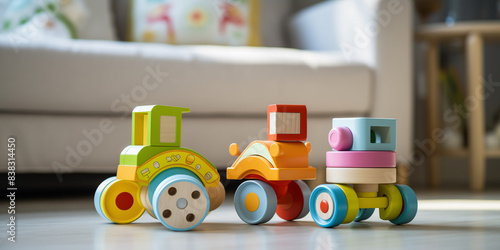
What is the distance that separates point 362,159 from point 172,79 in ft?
2.36

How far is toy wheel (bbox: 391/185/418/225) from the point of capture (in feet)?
3.49

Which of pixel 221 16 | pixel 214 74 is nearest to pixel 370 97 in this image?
pixel 214 74

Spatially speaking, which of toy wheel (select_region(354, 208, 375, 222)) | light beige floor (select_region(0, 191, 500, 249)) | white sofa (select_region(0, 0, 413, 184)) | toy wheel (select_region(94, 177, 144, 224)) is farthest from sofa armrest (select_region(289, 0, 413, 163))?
toy wheel (select_region(94, 177, 144, 224))

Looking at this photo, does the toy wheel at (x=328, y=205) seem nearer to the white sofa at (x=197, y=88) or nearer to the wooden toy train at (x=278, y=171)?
the wooden toy train at (x=278, y=171)

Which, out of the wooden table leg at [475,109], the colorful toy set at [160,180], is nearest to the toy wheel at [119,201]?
the colorful toy set at [160,180]

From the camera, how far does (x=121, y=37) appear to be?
2209mm

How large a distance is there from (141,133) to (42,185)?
1.18 metres

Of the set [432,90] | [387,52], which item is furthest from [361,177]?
[432,90]

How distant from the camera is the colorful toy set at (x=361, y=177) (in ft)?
3.35

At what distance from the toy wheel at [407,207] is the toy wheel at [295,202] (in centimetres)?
18

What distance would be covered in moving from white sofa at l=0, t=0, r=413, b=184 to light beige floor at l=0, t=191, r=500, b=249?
0.85 feet

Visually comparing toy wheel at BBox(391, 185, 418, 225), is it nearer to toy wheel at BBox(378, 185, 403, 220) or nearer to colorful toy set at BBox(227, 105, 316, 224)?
toy wheel at BBox(378, 185, 403, 220)

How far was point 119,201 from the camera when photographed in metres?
1.09

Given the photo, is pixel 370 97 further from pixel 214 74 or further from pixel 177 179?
pixel 177 179
